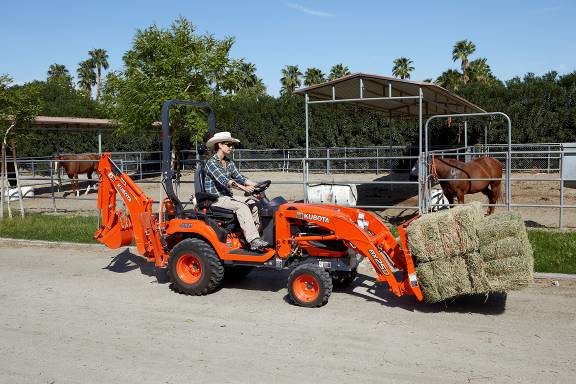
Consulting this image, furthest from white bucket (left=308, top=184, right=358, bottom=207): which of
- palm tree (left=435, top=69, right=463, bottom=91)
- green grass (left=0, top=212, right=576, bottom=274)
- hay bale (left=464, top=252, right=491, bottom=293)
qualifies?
palm tree (left=435, top=69, right=463, bottom=91)

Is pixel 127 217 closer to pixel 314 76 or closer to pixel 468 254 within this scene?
pixel 468 254

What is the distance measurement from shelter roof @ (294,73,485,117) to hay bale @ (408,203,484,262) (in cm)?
589

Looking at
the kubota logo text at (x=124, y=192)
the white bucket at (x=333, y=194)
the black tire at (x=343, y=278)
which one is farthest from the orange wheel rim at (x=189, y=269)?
the white bucket at (x=333, y=194)

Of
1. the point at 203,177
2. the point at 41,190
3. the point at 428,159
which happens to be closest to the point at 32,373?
the point at 203,177

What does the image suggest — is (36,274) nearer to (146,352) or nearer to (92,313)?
(92,313)

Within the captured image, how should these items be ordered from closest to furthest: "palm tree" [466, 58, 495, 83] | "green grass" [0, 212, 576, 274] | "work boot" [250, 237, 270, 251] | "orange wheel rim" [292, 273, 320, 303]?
1. "orange wheel rim" [292, 273, 320, 303]
2. "work boot" [250, 237, 270, 251]
3. "green grass" [0, 212, 576, 274]
4. "palm tree" [466, 58, 495, 83]

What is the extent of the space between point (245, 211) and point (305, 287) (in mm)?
1139

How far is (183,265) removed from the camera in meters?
7.48

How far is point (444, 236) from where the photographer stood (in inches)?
247

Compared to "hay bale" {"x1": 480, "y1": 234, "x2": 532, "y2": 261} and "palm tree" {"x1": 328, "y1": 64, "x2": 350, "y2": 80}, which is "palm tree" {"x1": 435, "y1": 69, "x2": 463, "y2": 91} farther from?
"hay bale" {"x1": 480, "y1": 234, "x2": 532, "y2": 261}

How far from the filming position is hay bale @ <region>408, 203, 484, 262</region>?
621cm

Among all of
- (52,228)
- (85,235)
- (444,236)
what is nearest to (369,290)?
(444,236)

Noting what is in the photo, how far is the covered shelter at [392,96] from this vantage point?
12.3 meters

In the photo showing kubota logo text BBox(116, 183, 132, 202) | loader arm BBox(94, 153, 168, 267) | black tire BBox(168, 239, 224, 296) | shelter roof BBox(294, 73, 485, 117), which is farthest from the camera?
shelter roof BBox(294, 73, 485, 117)
